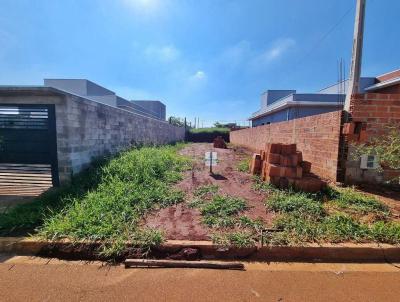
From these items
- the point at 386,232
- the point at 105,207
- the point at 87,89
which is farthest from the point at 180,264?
the point at 87,89

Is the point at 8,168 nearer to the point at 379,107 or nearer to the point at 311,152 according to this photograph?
the point at 311,152

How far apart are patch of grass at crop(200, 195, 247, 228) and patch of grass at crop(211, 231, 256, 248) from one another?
239 mm

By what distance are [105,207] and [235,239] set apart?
6.39ft

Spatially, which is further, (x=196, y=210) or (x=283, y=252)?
(x=196, y=210)

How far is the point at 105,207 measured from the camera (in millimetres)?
3133

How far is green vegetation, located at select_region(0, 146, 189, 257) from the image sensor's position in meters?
2.52

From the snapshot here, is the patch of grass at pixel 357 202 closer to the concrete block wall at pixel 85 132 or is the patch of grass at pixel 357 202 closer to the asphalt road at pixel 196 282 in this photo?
the asphalt road at pixel 196 282

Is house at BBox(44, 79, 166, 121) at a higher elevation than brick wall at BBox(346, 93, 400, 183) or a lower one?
higher

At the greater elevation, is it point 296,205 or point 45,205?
point 296,205

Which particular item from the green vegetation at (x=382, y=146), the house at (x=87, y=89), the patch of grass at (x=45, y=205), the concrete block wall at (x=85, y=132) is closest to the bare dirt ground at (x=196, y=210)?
the patch of grass at (x=45, y=205)

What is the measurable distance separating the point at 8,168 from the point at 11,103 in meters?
1.37

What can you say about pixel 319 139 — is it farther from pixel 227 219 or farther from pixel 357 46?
pixel 227 219

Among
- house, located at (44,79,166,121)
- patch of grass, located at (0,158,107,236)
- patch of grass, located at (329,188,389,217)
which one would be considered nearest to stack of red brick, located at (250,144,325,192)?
patch of grass, located at (329,188,389,217)

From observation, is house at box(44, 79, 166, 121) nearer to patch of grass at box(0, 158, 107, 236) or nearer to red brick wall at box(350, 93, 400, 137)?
patch of grass at box(0, 158, 107, 236)
